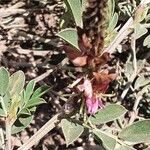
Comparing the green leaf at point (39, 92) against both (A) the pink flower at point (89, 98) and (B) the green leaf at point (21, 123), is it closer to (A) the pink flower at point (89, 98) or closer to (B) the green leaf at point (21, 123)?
(B) the green leaf at point (21, 123)

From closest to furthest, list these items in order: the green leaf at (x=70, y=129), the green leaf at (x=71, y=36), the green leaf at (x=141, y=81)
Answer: the green leaf at (x=71, y=36), the green leaf at (x=70, y=129), the green leaf at (x=141, y=81)

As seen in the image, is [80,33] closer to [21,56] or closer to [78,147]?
[78,147]

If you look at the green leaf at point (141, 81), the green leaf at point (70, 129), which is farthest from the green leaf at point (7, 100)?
the green leaf at point (141, 81)

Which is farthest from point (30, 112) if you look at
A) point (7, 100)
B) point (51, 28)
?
point (51, 28)

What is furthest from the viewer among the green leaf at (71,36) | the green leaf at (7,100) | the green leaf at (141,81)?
the green leaf at (141,81)

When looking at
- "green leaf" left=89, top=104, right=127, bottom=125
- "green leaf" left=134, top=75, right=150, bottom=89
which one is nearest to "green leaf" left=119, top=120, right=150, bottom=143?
"green leaf" left=89, top=104, right=127, bottom=125

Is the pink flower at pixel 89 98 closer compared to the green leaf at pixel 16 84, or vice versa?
the pink flower at pixel 89 98

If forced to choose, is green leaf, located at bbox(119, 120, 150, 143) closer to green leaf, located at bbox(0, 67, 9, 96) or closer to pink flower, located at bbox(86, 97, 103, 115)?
pink flower, located at bbox(86, 97, 103, 115)
